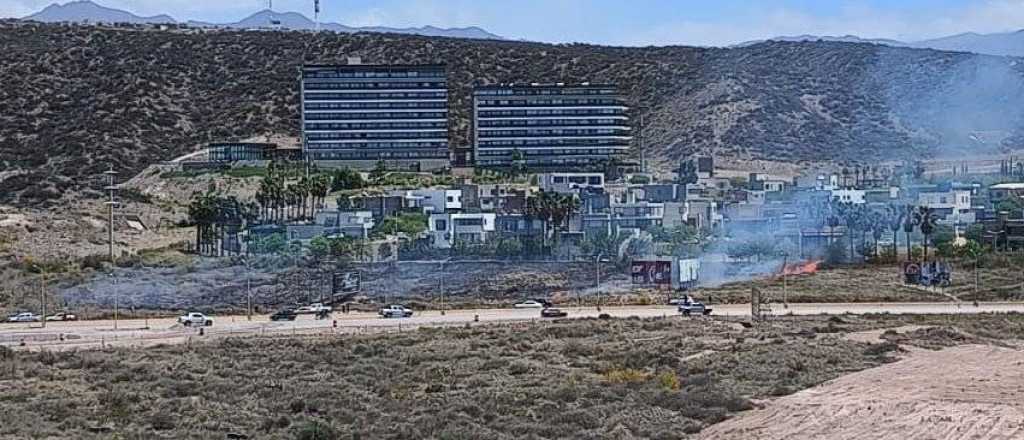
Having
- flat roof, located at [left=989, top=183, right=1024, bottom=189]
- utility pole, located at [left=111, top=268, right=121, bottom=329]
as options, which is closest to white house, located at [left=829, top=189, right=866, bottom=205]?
flat roof, located at [left=989, top=183, right=1024, bottom=189]

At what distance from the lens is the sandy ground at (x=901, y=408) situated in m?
24.8

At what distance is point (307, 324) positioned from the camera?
49.8 meters

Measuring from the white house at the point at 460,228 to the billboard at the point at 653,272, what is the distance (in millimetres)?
12366

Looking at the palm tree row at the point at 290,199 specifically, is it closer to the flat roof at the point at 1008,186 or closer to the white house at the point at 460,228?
the white house at the point at 460,228

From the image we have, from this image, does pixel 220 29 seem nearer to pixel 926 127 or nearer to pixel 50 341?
pixel 926 127

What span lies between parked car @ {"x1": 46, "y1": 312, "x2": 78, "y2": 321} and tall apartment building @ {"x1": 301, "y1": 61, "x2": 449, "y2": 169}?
5905 centimetres

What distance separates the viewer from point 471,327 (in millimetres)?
46500

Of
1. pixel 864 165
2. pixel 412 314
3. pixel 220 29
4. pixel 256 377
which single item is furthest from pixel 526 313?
pixel 220 29

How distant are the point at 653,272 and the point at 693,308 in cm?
1036

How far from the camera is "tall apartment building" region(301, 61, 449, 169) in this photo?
374 ft

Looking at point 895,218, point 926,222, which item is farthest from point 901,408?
point 895,218

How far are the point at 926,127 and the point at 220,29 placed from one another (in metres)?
72.0

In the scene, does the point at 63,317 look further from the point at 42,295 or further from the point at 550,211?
the point at 550,211

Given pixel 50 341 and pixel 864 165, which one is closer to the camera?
pixel 50 341
